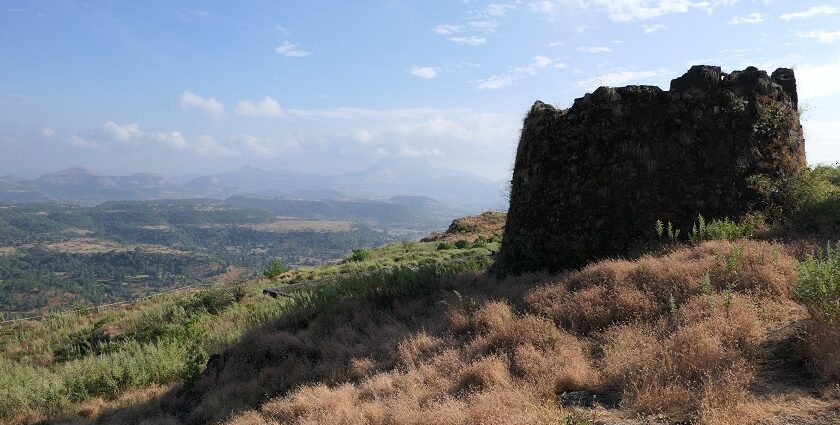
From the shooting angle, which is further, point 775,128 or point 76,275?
point 76,275

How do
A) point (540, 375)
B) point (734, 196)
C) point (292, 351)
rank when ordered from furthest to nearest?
point (734, 196) < point (292, 351) < point (540, 375)

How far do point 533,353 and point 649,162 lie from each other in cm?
573

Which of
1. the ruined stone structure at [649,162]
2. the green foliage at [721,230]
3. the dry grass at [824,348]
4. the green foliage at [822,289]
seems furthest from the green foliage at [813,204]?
the dry grass at [824,348]

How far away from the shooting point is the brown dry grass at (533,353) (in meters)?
4.99

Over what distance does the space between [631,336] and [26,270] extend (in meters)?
173

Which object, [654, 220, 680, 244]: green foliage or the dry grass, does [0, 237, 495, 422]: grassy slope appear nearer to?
[654, 220, 680, 244]: green foliage

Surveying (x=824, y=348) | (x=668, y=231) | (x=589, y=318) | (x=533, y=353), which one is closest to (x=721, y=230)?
(x=668, y=231)

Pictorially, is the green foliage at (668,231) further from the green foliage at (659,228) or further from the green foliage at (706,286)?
the green foliage at (706,286)

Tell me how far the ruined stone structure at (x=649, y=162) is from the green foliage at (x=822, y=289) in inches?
151

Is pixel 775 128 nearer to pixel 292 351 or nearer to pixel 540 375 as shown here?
pixel 540 375

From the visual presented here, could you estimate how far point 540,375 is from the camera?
5.81m

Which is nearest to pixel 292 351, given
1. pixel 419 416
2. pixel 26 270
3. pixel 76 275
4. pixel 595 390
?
pixel 419 416

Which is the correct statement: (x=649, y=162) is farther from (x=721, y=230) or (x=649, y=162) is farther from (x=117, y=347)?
(x=117, y=347)

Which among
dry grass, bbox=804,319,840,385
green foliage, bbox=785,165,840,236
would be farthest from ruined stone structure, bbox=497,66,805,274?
dry grass, bbox=804,319,840,385
